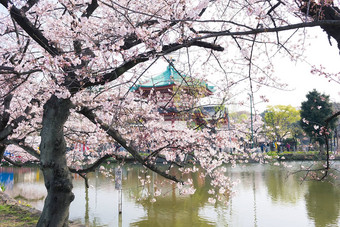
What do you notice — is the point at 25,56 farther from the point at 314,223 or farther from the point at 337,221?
the point at 337,221

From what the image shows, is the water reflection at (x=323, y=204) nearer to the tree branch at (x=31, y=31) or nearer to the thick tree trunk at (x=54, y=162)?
the thick tree trunk at (x=54, y=162)

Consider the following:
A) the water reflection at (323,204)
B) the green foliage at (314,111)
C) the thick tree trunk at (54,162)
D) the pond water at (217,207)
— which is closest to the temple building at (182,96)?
the thick tree trunk at (54,162)

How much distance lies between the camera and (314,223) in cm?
741

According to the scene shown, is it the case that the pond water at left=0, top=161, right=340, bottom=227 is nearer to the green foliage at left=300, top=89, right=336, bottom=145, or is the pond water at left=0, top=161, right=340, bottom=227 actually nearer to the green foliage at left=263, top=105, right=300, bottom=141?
the green foliage at left=300, top=89, right=336, bottom=145

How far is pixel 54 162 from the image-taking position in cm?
363

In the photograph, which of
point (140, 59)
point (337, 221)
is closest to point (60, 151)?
point (140, 59)

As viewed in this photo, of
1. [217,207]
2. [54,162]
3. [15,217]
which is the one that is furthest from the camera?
[217,207]

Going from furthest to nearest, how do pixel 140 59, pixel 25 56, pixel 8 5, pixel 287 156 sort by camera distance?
1. pixel 287 156
2. pixel 25 56
3. pixel 8 5
4. pixel 140 59

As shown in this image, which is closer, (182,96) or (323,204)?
(182,96)

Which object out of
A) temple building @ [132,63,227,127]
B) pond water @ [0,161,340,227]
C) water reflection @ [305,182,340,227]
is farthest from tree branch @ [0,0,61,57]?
water reflection @ [305,182,340,227]

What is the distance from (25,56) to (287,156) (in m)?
23.9

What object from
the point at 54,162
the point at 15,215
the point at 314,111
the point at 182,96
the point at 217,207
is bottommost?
the point at 217,207

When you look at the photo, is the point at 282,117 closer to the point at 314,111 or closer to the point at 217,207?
the point at 314,111

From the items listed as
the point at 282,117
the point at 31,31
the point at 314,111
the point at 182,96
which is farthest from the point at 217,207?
the point at 282,117
